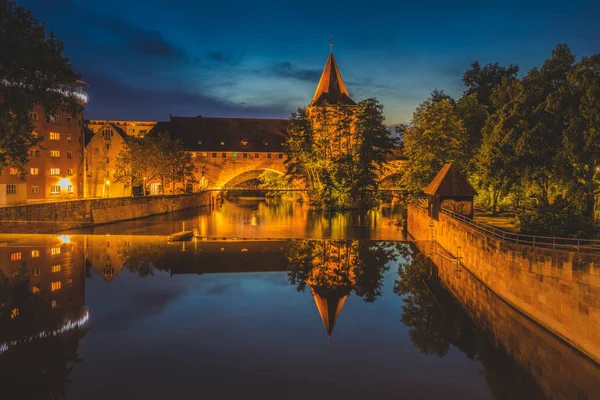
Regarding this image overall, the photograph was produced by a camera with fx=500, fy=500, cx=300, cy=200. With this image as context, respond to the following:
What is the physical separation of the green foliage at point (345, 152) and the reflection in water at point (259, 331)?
25971mm

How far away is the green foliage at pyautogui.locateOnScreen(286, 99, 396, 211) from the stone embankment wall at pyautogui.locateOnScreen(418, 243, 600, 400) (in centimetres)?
3177

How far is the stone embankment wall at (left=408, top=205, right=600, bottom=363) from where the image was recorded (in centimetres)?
1023

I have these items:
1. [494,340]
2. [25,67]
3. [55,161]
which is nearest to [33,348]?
[494,340]

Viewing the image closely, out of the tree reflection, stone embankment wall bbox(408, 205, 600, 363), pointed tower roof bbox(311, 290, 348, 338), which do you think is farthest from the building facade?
stone embankment wall bbox(408, 205, 600, 363)

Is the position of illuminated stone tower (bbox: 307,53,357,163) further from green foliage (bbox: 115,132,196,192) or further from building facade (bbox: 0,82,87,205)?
building facade (bbox: 0,82,87,205)

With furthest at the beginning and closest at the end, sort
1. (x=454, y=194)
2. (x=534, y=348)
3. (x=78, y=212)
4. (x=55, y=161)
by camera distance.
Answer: (x=55, y=161), (x=78, y=212), (x=454, y=194), (x=534, y=348)

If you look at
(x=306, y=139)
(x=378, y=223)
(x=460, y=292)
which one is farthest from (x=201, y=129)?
(x=460, y=292)

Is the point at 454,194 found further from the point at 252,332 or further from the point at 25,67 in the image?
the point at 25,67

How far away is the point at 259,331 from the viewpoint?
522 inches

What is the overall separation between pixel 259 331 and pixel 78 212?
25900 mm

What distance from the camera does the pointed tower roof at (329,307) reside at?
14166 millimetres

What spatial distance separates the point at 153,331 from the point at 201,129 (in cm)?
6021

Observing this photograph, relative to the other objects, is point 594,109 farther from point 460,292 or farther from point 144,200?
point 144,200

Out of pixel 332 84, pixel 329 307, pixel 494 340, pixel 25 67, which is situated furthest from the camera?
pixel 332 84
